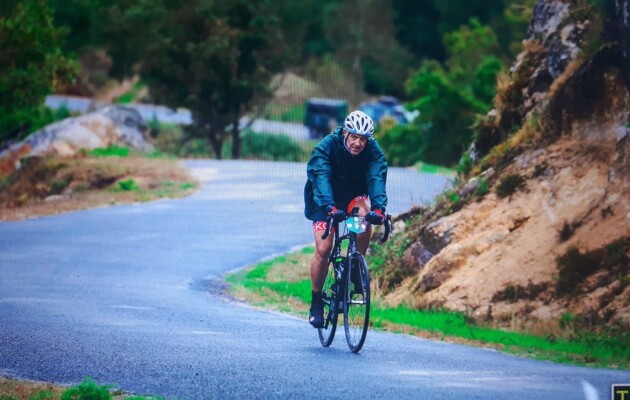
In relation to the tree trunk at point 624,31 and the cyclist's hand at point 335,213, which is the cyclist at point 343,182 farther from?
the tree trunk at point 624,31

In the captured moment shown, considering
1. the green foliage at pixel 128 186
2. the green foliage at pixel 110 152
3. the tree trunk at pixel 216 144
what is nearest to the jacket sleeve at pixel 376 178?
the green foliage at pixel 128 186

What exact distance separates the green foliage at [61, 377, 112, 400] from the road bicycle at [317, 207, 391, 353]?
302 centimetres

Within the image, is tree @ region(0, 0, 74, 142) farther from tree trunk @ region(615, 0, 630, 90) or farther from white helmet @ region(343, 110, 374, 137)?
white helmet @ region(343, 110, 374, 137)

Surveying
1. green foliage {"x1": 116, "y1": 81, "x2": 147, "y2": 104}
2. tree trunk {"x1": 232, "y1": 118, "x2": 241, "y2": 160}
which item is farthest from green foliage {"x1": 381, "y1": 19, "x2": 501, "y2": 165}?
green foliage {"x1": 116, "y1": 81, "x2": 147, "y2": 104}

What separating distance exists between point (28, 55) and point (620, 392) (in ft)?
86.5

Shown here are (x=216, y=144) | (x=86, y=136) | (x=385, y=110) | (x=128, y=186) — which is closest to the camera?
(x=128, y=186)

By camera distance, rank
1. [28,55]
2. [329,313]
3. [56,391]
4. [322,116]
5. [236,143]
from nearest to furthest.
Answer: [56,391]
[329,313]
[28,55]
[236,143]
[322,116]

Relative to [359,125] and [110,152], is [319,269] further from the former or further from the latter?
[110,152]

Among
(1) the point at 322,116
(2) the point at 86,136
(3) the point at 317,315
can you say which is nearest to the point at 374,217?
(3) the point at 317,315

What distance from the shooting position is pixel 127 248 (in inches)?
832

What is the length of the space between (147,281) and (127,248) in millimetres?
3731

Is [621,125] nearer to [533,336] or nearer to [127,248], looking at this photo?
[533,336]

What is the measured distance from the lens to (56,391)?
867 cm

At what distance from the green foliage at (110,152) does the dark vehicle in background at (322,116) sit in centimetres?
2167
